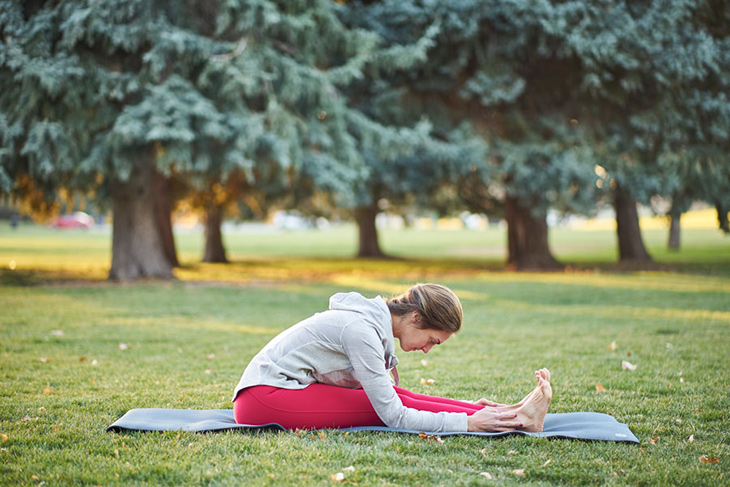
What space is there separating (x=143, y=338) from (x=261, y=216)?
64.0 ft

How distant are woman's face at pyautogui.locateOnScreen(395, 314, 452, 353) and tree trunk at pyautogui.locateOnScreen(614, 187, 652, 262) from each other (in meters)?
19.0

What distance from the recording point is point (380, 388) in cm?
402

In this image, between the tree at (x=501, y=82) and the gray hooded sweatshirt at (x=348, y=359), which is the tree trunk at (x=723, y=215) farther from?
the gray hooded sweatshirt at (x=348, y=359)

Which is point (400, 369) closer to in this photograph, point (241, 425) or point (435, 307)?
point (241, 425)

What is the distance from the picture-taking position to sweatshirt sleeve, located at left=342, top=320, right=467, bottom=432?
3943mm

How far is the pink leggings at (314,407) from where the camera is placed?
14.2ft

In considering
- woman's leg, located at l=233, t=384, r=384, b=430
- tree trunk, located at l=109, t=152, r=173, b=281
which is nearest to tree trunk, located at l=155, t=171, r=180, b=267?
tree trunk, located at l=109, t=152, r=173, b=281

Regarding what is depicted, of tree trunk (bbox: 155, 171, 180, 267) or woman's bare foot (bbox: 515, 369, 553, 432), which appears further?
tree trunk (bbox: 155, 171, 180, 267)

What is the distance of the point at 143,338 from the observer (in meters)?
8.58

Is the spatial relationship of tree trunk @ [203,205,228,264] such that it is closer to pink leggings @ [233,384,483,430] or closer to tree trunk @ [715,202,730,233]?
tree trunk @ [715,202,730,233]

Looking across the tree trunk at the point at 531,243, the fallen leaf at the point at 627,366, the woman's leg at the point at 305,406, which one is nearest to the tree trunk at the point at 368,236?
the tree trunk at the point at 531,243

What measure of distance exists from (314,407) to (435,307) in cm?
110

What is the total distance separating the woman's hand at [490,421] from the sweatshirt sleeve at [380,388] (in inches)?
2.3

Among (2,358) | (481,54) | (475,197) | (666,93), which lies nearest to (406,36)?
(481,54)
